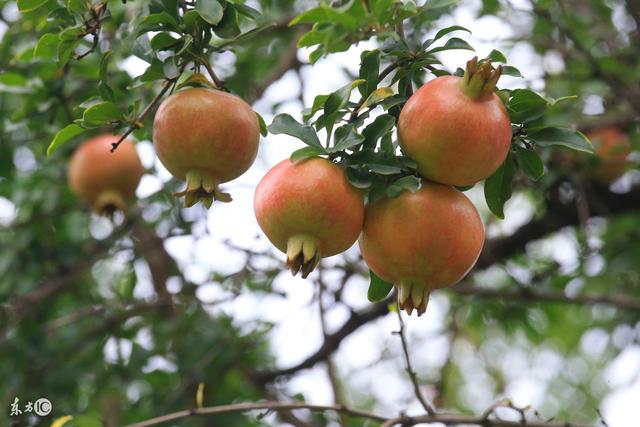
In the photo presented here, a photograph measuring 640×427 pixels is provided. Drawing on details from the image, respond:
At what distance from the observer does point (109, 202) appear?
2.98 metres

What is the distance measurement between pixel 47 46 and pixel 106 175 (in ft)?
3.91

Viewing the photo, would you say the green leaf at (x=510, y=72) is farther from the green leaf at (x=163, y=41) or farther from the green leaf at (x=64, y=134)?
the green leaf at (x=64, y=134)

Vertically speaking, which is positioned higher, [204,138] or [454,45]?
[454,45]

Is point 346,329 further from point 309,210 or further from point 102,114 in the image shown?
point 309,210

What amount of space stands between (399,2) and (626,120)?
2.13m

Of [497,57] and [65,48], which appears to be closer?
[497,57]

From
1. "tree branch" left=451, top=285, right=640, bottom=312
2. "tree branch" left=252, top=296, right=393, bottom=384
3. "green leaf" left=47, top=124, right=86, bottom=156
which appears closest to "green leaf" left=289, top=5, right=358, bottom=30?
"green leaf" left=47, top=124, right=86, bottom=156

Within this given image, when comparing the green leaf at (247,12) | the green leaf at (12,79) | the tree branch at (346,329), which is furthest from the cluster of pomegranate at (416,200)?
the tree branch at (346,329)

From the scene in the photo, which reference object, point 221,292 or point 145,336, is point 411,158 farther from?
point 145,336

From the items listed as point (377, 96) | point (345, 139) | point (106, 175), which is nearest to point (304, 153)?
point (345, 139)

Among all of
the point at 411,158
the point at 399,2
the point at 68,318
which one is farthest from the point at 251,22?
the point at 68,318

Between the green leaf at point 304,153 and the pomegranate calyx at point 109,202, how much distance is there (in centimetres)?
181

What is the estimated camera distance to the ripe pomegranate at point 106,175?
9.70 ft

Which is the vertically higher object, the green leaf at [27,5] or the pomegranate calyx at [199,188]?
the green leaf at [27,5]
